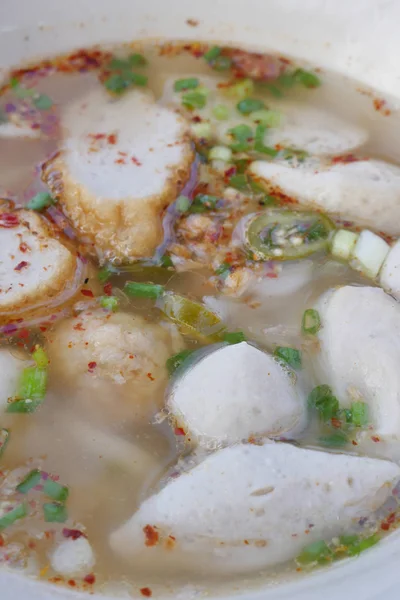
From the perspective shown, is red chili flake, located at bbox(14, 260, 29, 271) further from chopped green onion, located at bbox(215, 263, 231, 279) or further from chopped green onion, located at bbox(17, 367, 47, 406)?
chopped green onion, located at bbox(215, 263, 231, 279)

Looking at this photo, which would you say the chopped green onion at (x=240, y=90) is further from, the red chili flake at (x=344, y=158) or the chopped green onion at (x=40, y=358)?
the chopped green onion at (x=40, y=358)

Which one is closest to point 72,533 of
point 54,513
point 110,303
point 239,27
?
point 54,513

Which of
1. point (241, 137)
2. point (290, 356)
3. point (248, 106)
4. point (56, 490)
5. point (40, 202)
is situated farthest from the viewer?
point (248, 106)

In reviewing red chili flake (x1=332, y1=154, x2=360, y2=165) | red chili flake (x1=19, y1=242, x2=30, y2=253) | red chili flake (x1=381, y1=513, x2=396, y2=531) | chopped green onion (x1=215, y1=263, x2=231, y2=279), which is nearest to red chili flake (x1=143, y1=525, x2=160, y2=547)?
red chili flake (x1=381, y1=513, x2=396, y2=531)

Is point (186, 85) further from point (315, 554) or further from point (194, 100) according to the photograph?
point (315, 554)

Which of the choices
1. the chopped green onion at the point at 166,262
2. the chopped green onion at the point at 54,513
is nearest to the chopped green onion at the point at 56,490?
the chopped green onion at the point at 54,513
